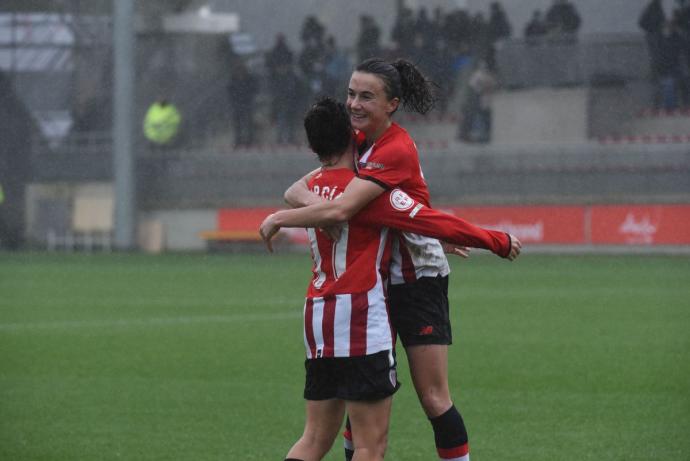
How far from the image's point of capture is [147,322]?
550 inches

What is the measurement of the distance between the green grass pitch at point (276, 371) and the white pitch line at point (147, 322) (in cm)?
3

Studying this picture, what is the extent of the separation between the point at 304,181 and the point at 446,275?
704 millimetres

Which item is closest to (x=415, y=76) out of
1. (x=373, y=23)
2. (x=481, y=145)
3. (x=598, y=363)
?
(x=598, y=363)

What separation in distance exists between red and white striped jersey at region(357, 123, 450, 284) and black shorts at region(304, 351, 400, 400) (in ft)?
1.49

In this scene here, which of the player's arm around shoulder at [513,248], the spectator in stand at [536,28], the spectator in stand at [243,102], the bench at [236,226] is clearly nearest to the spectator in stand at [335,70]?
the spectator in stand at [243,102]

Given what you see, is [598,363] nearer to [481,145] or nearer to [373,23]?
[481,145]

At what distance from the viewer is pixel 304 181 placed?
4.84m

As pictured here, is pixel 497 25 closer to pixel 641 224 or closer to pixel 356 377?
pixel 641 224

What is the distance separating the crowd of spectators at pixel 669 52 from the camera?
30.3m

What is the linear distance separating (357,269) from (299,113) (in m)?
30.2

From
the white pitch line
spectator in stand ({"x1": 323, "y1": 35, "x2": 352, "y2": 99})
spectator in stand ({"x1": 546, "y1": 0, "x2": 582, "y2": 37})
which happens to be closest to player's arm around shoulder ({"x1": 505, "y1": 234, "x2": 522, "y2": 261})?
the white pitch line

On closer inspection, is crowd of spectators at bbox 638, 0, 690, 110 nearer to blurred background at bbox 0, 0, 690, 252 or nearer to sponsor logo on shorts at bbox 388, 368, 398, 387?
blurred background at bbox 0, 0, 690, 252

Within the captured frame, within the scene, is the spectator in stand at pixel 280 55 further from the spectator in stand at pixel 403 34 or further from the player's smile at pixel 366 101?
the player's smile at pixel 366 101

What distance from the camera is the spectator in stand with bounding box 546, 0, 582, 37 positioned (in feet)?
105
